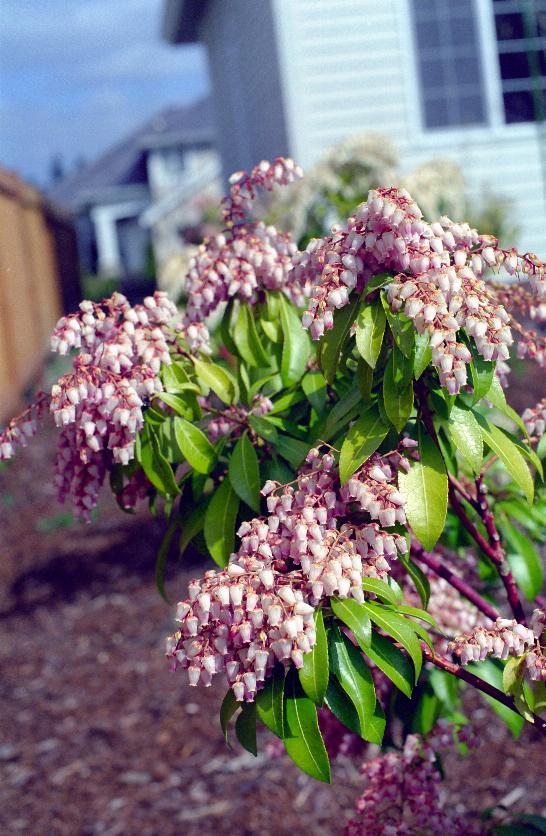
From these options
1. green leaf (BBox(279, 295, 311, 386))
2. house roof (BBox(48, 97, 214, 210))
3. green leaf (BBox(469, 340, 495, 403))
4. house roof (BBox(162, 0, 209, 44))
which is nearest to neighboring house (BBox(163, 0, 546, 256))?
house roof (BBox(162, 0, 209, 44))

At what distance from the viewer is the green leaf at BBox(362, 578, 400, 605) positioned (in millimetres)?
1436

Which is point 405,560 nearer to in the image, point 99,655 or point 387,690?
point 387,690

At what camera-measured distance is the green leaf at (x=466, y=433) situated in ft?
4.93

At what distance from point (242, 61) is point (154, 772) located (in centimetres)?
1003

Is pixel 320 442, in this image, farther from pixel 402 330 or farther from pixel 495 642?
pixel 495 642

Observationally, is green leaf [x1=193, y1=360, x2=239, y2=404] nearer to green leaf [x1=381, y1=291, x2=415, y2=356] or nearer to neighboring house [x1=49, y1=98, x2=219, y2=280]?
green leaf [x1=381, y1=291, x2=415, y2=356]

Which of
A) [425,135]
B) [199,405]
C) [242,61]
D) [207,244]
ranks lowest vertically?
[199,405]

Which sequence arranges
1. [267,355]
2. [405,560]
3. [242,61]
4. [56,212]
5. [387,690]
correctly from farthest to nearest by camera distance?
1. [56,212]
2. [242,61]
3. [387,690]
4. [267,355]
5. [405,560]

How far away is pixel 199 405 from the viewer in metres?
1.81

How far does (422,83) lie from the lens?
9492mm

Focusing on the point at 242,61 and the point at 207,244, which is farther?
the point at 242,61

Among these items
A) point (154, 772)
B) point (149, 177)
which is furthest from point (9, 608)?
point (149, 177)

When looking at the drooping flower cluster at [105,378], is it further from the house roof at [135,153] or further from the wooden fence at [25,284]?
the house roof at [135,153]

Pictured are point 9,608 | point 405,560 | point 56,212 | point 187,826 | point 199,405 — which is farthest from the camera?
point 56,212
